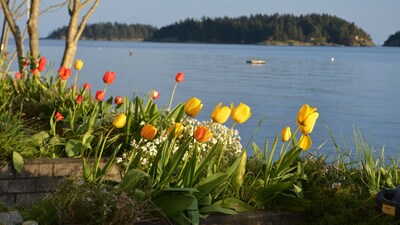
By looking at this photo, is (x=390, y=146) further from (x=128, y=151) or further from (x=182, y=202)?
(x=182, y=202)

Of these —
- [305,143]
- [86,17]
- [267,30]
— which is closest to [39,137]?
[305,143]

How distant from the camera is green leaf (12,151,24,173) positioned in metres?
4.97

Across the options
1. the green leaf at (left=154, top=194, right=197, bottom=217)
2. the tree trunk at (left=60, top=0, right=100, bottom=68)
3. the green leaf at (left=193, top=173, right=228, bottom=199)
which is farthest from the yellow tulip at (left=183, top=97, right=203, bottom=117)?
the tree trunk at (left=60, top=0, right=100, bottom=68)

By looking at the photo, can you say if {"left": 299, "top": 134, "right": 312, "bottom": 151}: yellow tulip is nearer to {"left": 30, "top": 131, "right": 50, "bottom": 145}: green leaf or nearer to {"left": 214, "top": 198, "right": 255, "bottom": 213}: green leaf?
{"left": 214, "top": 198, "right": 255, "bottom": 213}: green leaf

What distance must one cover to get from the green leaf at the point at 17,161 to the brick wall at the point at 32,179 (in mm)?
58

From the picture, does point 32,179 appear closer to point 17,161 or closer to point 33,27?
point 17,161

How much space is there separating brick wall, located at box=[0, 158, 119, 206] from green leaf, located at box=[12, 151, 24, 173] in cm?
6

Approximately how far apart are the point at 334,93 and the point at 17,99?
702 inches

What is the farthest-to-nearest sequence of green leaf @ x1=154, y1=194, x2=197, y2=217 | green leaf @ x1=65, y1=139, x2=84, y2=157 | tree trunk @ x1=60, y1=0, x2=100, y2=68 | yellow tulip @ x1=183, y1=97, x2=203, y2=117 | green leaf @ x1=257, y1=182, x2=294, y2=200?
tree trunk @ x1=60, y1=0, x2=100, y2=68 → green leaf @ x1=65, y1=139, x2=84, y2=157 → green leaf @ x1=257, y1=182, x2=294, y2=200 → yellow tulip @ x1=183, y1=97, x2=203, y2=117 → green leaf @ x1=154, y1=194, x2=197, y2=217

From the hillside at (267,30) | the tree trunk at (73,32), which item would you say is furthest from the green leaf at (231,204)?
the hillside at (267,30)

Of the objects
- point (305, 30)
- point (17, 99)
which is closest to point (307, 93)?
point (17, 99)

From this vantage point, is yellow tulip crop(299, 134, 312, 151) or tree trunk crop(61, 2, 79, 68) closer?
yellow tulip crop(299, 134, 312, 151)

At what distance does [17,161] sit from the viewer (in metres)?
4.99

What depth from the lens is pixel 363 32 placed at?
13850 cm
